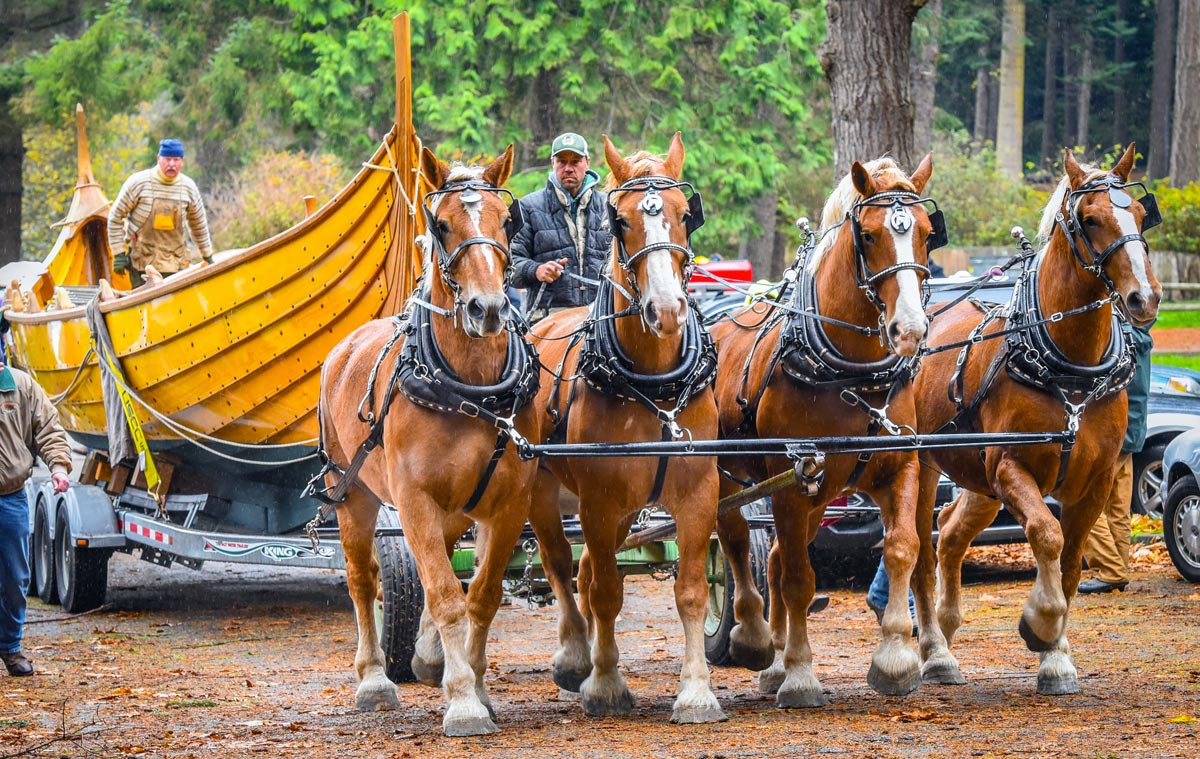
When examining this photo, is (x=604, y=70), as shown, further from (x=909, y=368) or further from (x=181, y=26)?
(x=909, y=368)

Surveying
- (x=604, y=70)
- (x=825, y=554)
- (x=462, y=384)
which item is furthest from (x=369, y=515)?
(x=604, y=70)

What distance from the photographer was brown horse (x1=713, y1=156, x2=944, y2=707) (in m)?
6.90

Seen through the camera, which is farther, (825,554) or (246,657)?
(825,554)

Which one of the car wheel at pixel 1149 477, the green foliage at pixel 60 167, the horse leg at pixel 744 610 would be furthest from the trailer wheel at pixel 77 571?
the green foliage at pixel 60 167

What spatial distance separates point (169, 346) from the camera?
10703 millimetres

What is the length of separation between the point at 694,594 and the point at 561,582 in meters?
1.23

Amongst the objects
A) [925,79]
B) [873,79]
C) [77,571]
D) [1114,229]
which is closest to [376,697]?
[1114,229]

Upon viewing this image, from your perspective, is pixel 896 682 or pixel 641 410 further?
pixel 896 682

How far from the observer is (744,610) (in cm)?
809

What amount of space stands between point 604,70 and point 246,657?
19.6 metres

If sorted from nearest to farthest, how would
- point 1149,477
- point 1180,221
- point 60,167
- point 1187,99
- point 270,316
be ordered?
point 270,316 → point 1149,477 → point 1180,221 → point 1187,99 → point 60,167

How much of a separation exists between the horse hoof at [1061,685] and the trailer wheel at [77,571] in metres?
6.94

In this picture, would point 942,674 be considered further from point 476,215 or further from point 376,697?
point 476,215

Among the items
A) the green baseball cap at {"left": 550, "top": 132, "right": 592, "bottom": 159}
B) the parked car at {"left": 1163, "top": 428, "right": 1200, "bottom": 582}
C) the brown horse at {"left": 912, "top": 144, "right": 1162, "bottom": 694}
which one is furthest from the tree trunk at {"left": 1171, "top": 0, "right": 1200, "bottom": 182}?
the green baseball cap at {"left": 550, "top": 132, "right": 592, "bottom": 159}
